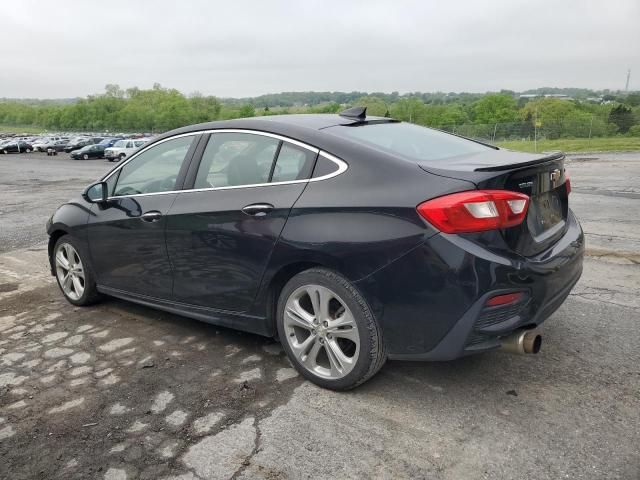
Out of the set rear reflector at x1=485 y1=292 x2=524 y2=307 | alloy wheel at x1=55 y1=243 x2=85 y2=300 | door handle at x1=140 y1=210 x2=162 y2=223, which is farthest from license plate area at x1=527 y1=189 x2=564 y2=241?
alloy wheel at x1=55 y1=243 x2=85 y2=300

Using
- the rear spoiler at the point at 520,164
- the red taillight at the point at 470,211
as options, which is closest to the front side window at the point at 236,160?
the red taillight at the point at 470,211

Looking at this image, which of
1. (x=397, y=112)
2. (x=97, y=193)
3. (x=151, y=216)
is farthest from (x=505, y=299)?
(x=397, y=112)

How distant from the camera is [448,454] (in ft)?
8.57

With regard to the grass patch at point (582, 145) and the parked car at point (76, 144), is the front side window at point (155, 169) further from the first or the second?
the parked car at point (76, 144)

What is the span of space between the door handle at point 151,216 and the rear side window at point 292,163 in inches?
40.7

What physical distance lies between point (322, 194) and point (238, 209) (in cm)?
63

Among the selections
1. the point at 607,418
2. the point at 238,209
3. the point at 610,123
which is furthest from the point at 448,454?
the point at 610,123

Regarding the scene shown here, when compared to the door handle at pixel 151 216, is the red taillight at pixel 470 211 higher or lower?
higher

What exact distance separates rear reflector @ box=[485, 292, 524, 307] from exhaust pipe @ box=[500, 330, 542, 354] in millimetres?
204

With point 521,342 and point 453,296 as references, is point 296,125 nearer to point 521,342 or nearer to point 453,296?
point 453,296

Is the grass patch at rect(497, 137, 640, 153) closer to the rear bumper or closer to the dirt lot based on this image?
the dirt lot

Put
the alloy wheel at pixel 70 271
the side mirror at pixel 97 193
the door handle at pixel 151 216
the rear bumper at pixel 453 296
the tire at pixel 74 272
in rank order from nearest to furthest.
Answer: the rear bumper at pixel 453 296
the door handle at pixel 151 216
the side mirror at pixel 97 193
the tire at pixel 74 272
the alloy wheel at pixel 70 271

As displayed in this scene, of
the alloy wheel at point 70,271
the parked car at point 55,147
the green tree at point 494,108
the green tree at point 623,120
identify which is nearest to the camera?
the alloy wheel at point 70,271

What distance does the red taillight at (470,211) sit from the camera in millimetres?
2736
